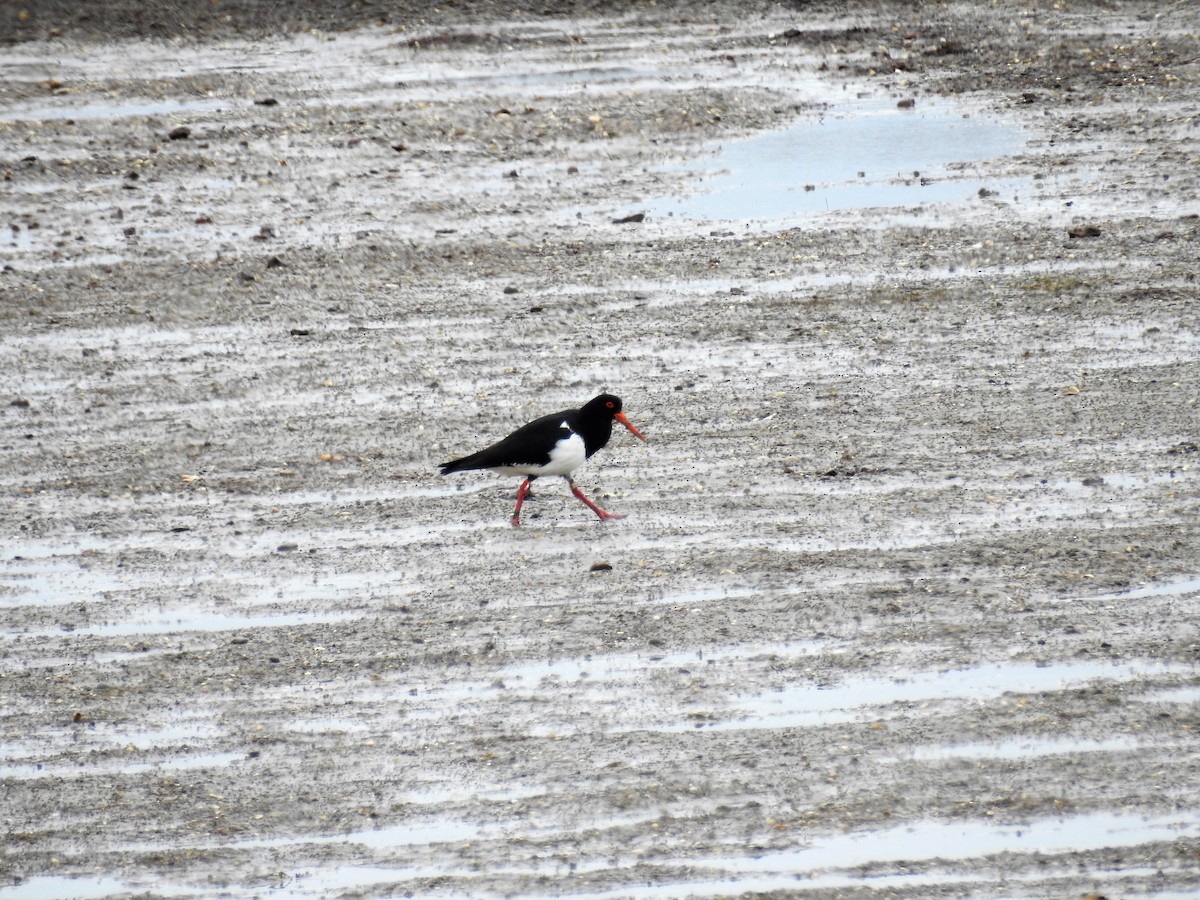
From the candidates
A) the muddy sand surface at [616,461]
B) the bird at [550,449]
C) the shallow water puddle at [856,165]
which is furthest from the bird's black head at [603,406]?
the shallow water puddle at [856,165]

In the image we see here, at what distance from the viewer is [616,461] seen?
858 cm

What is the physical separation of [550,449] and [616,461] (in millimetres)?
774

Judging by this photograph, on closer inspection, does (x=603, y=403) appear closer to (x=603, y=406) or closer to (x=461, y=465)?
(x=603, y=406)

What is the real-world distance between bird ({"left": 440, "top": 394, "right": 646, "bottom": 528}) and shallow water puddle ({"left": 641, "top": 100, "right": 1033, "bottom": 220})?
11.4ft

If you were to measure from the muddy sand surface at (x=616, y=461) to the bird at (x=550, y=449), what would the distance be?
0.73ft

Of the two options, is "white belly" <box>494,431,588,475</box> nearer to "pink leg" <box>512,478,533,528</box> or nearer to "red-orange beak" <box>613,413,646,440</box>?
"pink leg" <box>512,478,533,528</box>

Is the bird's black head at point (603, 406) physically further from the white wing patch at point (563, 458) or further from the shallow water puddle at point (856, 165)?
the shallow water puddle at point (856, 165)

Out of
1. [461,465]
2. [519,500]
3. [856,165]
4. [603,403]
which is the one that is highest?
[856,165]

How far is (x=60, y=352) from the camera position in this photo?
32.6ft

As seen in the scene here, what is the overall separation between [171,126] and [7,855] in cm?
852

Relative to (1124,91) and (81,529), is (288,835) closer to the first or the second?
(81,529)

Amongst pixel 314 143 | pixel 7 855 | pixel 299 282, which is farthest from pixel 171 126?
pixel 7 855

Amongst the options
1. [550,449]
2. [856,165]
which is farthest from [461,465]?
[856,165]

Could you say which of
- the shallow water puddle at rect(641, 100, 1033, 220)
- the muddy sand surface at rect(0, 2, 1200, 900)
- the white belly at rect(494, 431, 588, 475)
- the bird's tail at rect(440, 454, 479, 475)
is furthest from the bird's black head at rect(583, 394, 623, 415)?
the shallow water puddle at rect(641, 100, 1033, 220)
